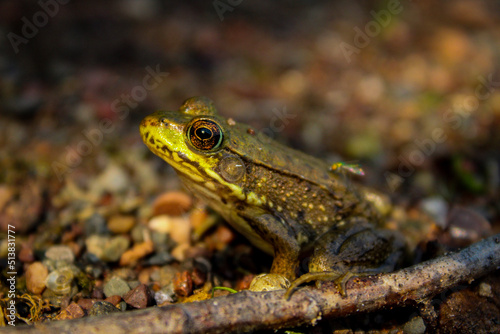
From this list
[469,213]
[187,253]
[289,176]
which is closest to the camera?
[289,176]

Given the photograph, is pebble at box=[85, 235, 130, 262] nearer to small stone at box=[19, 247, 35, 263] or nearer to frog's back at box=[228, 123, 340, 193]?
small stone at box=[19, 247, 35, 263]

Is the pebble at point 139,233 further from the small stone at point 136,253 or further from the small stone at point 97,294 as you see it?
the small stone at point 97,294

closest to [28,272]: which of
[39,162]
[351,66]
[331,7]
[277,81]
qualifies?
[39,162]

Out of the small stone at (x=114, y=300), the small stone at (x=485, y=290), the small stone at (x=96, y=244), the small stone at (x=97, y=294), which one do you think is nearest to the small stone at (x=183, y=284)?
the small stone at (x=114, y=300)

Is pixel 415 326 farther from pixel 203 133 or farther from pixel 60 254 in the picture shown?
pixel 60 254

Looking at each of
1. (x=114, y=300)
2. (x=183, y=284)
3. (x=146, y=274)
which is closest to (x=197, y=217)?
(x=146, y=274)

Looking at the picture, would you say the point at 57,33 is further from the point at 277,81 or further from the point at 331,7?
the point at 331,7
